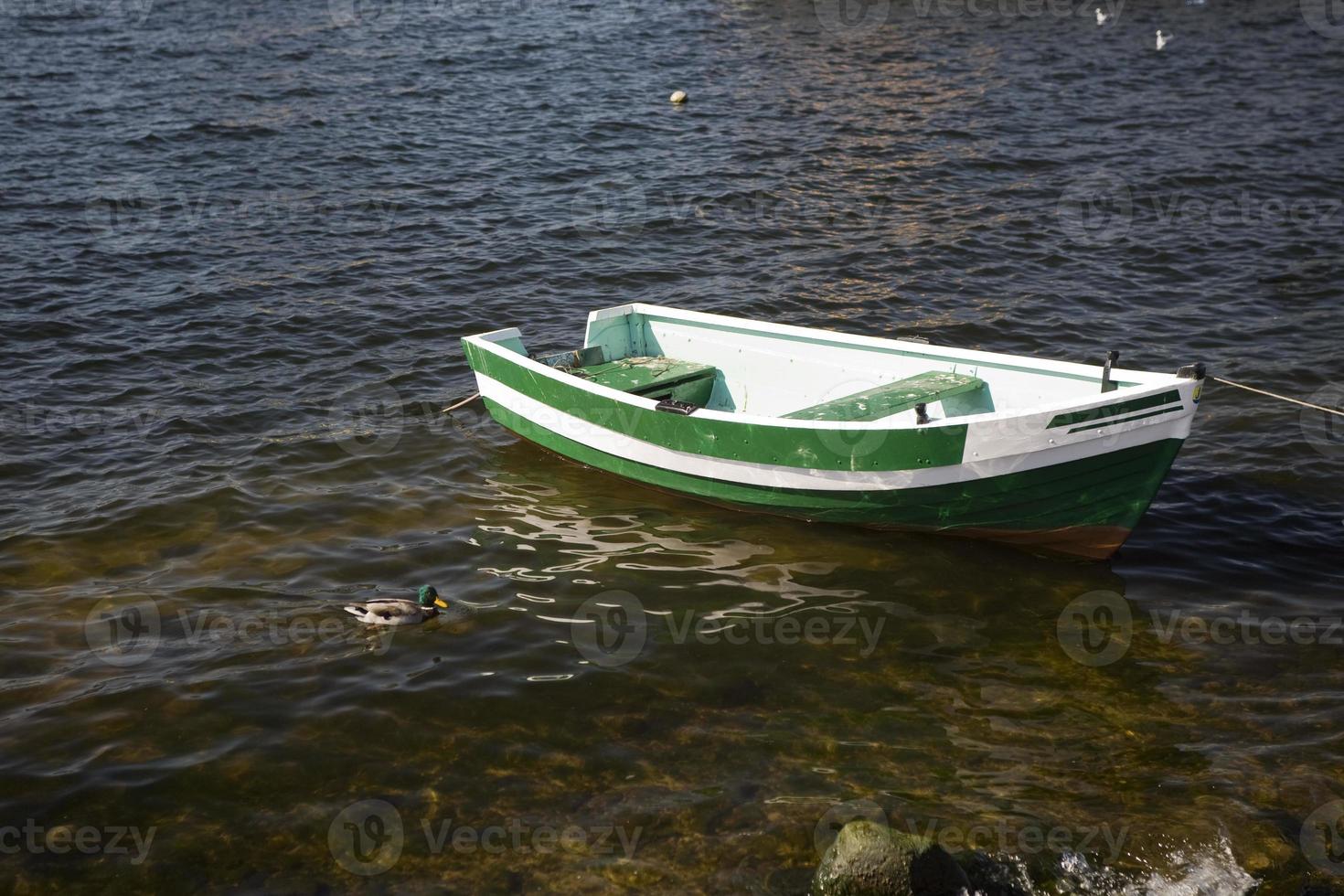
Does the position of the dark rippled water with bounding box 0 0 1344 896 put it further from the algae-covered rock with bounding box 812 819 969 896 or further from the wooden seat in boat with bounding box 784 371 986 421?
the wooden seat in boat with bounding box 784 371 986 421

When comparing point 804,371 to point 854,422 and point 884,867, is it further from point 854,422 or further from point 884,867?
point 884,867

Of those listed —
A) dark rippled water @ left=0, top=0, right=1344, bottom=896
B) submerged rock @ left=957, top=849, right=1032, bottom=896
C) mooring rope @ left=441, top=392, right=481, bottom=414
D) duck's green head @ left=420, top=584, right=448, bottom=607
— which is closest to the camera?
submerged rock @ left=957, top=849, right=1032, bottom=896

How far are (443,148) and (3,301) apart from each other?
30.3 ft

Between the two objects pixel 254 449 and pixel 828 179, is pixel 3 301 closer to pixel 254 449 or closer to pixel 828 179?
pixel 254 449

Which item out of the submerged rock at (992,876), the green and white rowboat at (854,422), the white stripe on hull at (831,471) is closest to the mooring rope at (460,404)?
the green and white rowboat at (854,422)

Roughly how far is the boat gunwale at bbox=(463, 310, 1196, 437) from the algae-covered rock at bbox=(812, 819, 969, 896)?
4278 mm

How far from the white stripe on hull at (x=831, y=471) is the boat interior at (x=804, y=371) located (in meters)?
0.53

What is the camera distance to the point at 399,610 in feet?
32.8

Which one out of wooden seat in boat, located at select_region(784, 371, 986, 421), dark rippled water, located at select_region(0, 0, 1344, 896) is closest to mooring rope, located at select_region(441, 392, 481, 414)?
dark rippled water, located at select_region(0, 0, 1344, 896)

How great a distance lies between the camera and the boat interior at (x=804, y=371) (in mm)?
11312

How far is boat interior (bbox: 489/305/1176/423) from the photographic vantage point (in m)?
11.3

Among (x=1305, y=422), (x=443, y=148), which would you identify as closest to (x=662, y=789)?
(x=1305, y=422)

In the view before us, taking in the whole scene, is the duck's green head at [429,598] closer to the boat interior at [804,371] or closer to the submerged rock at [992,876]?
the boat interior at [804,371]

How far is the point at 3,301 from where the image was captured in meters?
16.9
